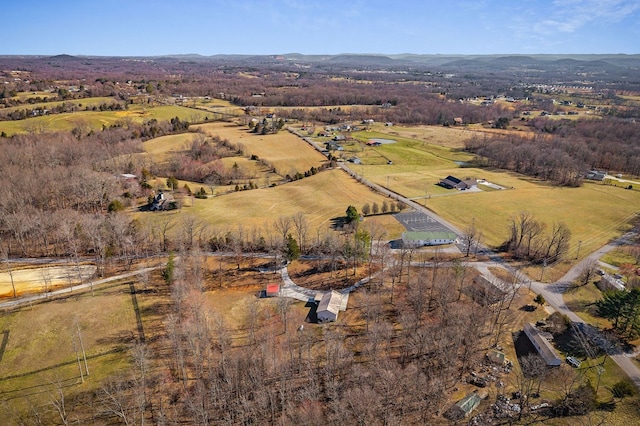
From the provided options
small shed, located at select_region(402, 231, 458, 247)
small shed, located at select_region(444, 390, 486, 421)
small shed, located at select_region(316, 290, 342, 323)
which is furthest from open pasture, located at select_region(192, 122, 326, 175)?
small shed, located at select_region(444, 390, 486, 421)

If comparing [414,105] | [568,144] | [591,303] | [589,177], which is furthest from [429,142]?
[591,303]

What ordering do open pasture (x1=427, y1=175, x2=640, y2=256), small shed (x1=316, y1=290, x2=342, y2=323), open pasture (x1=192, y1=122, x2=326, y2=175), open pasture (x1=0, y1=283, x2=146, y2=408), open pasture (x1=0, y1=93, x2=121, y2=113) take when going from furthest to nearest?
open pasture (x1=0, y1=93, x2=121, y2=113), open pasture (x1=192, y1=122, x2=326, y2=175), open pasture (x1=427, y1=175, x2=640, y2=256), small shed (x1=316, y1=290, x2=342, y2=323), open pasture (x1=0, y1=283, x2=146, y2=408)

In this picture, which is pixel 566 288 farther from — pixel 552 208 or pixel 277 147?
Result: pixel 277 147

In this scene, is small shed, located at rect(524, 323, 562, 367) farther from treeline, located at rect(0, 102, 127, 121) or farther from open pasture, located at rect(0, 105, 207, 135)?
treeline, located at rect(0, 102, 127, 121)

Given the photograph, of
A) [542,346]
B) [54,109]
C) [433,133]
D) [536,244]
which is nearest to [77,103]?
[54,109]

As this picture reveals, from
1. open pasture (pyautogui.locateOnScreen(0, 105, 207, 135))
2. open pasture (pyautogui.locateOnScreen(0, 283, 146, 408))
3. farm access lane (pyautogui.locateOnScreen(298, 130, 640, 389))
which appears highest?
open pasture (pyautogui.locateOnScreen(0, 105, 207, 135))

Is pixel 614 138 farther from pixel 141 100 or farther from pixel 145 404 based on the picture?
pixel 141 100

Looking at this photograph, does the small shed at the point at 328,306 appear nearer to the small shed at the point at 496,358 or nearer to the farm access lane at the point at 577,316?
the small shed at the point at 496,358

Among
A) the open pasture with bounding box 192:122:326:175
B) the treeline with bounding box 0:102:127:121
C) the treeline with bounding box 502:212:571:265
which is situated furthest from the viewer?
the treeline with bounding box 0:102:127:121
